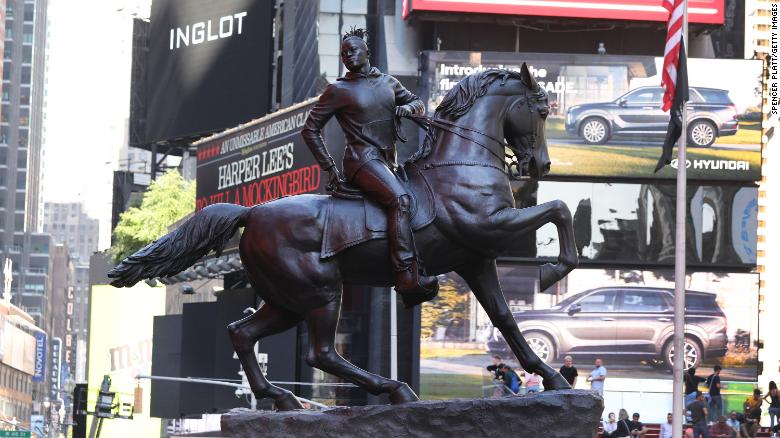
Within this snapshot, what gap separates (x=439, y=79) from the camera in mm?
58312

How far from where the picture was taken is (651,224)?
59.4 m

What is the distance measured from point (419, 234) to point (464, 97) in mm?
1394

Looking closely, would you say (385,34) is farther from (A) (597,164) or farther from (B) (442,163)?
(B) (442,163)

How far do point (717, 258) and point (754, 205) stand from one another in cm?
228

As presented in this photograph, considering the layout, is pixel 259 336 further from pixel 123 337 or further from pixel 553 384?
pixel 123 337

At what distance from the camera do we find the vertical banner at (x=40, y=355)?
187 metres

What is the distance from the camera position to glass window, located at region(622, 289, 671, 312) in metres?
58.8

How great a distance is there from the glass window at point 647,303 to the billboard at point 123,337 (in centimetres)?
3323

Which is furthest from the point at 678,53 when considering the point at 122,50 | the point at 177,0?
the point at 122,50

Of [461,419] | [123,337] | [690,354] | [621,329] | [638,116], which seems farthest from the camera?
[123,337]

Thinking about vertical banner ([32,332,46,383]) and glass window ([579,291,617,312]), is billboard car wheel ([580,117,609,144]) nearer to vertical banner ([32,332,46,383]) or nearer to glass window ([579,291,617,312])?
glass window ([579,291,617,312])

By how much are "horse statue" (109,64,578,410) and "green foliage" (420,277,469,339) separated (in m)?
41.9

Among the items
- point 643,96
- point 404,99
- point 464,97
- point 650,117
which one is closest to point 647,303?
point 650,117

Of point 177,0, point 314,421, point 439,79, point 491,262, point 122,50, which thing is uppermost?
point 122,50
